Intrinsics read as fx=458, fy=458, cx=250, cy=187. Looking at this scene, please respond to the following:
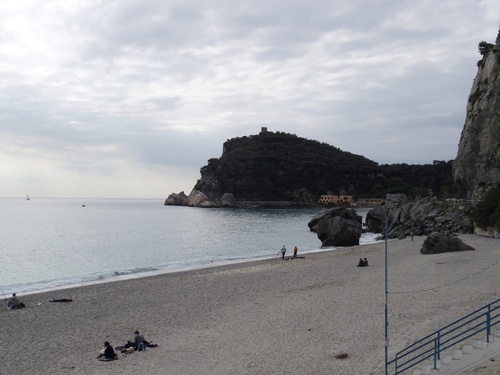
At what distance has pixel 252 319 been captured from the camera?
1853 cm

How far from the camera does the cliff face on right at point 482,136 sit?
184 feet

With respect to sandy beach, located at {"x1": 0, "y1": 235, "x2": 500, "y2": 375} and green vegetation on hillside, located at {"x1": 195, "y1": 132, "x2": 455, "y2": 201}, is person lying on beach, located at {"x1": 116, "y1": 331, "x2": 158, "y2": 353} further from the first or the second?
green vegetation on hillside, located at {"x1": 195, "y1": 132, "x2": 455, "y2": 201}

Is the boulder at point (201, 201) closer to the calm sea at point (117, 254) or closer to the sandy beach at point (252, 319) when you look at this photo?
the calm sea at point (117, 254)

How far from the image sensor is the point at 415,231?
182 ft

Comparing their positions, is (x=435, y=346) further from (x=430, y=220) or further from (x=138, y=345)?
(x=430, y=220)

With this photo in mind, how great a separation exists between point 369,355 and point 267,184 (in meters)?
170

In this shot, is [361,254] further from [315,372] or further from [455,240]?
[315,372]

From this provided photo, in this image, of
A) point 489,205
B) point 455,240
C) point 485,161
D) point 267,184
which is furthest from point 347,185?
point 455,240

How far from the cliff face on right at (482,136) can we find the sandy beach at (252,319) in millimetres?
A: 30761

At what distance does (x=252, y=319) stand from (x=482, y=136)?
2005 inches

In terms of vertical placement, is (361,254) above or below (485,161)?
below

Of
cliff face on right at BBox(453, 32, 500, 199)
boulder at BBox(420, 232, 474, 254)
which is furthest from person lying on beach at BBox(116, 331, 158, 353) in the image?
cliff face on right at BBox(453, 32, 500, 199)

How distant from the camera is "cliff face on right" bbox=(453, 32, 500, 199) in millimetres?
56219

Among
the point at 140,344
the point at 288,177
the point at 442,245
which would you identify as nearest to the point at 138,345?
the point at 140,344
